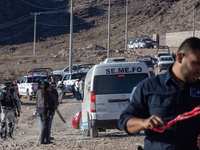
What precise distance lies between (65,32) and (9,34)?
1334 cm

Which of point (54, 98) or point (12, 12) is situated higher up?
point (12, 12)

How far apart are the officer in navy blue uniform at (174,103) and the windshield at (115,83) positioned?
6566 mm

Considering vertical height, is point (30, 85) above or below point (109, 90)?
below

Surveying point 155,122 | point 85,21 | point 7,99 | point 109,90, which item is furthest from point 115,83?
point 85,21

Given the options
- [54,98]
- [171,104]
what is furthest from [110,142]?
[171,104]

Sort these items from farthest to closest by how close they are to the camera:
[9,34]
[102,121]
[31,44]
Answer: [9,34], [31,44], [102,121]

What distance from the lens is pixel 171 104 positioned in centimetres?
258

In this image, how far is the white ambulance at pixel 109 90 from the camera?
9203 millimetres

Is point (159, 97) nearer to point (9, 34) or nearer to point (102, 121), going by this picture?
point (102, 121)

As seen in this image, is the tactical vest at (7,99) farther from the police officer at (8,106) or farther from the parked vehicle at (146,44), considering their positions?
the parked vehicle at (146,44)

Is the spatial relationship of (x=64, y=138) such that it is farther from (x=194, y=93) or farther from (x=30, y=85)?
(x=30, y=85)

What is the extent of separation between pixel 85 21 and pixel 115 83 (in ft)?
271

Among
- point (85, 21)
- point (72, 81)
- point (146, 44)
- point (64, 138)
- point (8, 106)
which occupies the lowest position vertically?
point (64, 138)

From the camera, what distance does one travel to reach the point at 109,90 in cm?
934
